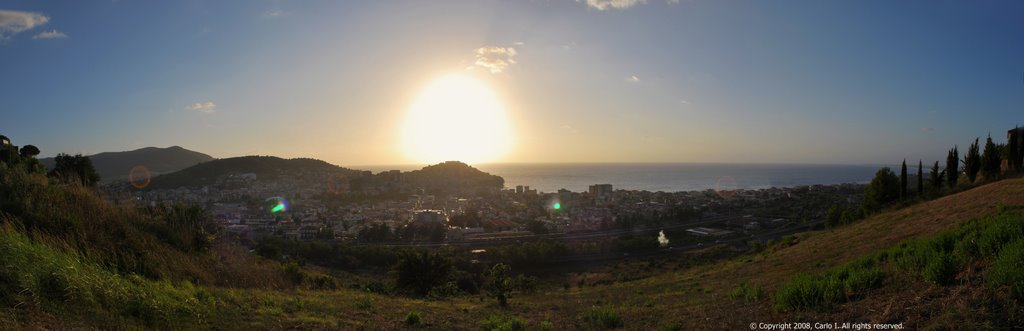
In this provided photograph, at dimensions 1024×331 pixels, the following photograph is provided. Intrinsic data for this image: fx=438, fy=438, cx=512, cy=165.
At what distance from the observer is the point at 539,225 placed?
4603 cm

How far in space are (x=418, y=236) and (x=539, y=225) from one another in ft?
41.2

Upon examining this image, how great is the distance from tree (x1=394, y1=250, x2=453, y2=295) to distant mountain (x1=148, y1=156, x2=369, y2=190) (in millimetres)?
53940

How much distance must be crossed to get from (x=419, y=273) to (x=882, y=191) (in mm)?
29594

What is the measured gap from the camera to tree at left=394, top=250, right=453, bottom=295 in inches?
619

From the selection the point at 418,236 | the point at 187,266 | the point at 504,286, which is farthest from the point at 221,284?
the point at 418,236

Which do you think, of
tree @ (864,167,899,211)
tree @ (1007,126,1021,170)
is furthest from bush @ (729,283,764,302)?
tree @ (864,167,899,211)

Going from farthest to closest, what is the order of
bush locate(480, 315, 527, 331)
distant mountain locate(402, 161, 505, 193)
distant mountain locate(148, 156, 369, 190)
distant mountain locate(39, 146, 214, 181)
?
distant mountain locate(402, 161, 505, 193) → distant mountain locate(39, 146, 214, 181) → distant mountain locate(148, 156, 369, 190) → bush locate(480, 315, 527, 331)

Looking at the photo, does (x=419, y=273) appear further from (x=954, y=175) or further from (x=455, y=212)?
(x=455, y=212)

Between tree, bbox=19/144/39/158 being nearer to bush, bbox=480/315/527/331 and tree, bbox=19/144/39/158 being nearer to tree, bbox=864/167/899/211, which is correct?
bush, bbox=480/315/527/331

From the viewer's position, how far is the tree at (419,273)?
51.5 feet

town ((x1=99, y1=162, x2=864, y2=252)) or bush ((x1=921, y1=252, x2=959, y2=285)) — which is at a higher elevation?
bush ((x1=921, y1=252, x2=959, y2=285))

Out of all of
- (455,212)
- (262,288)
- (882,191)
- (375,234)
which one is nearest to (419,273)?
(262,288)

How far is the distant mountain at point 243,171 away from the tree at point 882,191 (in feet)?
233

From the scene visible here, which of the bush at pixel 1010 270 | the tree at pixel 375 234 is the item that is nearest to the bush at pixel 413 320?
the bush at pixel 1010 270
